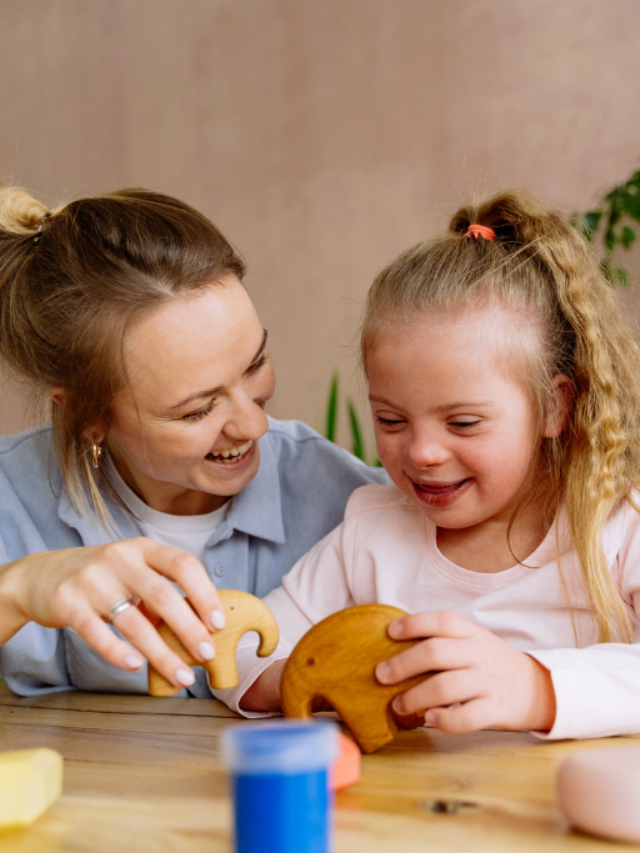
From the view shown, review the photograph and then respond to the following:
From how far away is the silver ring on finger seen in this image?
32.2 inches

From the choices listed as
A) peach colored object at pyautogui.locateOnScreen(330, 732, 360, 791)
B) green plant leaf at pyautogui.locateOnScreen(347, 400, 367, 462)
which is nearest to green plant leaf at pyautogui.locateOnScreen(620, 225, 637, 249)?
green plant leaf at pyautogui.locateOnScreen(347, 400, 367, 462)

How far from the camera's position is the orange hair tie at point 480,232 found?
4.04 feet

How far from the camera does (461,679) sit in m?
0.79

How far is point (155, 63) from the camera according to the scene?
139 inches

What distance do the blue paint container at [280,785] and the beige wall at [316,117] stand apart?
2450 millimetres

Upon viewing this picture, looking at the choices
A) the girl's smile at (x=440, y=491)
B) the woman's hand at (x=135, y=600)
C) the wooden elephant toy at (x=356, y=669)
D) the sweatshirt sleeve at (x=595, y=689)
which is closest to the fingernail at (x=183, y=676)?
the woman's hand at (x=135, y=600)

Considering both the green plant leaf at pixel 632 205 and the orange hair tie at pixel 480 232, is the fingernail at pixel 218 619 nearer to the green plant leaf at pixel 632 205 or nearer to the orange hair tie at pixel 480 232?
the orange hair tie at pixel 480 232

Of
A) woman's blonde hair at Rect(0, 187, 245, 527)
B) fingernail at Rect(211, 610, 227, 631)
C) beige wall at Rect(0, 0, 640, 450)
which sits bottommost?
fingernail at Rect(211, 610, 227, 631)

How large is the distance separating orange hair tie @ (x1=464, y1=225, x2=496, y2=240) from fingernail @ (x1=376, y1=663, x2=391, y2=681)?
67cm

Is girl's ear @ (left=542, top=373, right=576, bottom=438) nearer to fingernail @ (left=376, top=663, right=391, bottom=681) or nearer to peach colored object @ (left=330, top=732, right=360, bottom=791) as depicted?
fingernail @ (left=376, top=663, right=391, bottom=681)

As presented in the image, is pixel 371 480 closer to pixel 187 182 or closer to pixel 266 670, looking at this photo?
pixel 266 670

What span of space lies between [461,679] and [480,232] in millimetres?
688

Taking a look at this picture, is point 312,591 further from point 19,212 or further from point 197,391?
point 19,212

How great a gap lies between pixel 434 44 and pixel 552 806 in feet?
9.88
